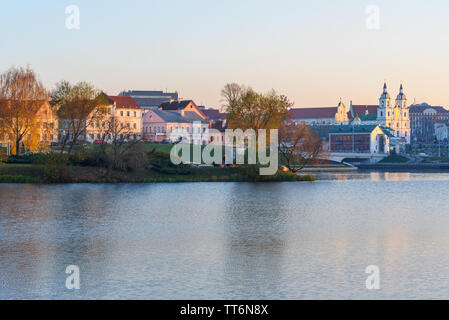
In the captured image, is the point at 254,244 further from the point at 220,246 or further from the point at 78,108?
the point at 78,108

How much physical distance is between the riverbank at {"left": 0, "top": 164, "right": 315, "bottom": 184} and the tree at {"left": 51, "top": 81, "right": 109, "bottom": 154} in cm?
590

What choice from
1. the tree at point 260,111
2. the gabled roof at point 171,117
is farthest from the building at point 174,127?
the tree at point 260,111

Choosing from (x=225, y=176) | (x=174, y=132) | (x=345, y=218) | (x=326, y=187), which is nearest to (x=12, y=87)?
(x=225, y=176)

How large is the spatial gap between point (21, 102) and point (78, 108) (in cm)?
606

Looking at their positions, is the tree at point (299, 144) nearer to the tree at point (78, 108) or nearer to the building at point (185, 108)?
the tree at point (78, 108)

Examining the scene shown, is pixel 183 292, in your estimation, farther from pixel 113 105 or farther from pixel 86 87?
pixel 113 105

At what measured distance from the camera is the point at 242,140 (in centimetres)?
7975

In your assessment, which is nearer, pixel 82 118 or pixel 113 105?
pixel 82 118

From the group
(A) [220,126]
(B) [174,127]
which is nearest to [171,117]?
(B) [174,127]

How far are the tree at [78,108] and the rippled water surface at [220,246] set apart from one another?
21.3 meters

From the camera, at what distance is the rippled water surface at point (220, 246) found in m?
20.6

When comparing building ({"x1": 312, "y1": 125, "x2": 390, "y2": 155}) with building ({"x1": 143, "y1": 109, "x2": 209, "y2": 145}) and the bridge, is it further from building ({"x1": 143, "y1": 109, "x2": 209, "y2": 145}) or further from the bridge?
building ({"x1": 143, "y1": 109, "x2": 209, "y2": 145})

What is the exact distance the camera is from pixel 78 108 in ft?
237

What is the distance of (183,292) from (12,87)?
55.1m
